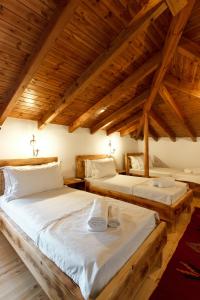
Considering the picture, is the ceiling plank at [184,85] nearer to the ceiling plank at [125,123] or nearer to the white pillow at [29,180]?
the ceiling plank at [125,123]

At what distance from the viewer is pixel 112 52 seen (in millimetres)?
2031

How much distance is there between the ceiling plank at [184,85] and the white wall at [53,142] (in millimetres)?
2221

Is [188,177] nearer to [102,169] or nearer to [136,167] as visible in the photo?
[136,167]

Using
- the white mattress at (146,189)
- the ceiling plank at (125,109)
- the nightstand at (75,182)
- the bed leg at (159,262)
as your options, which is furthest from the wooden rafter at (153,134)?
the bed leg at (159,262)

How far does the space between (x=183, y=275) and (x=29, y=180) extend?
88.5 inches

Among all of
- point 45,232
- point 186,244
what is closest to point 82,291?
point 45,232

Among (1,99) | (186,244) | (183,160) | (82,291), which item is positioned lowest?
(186,244)

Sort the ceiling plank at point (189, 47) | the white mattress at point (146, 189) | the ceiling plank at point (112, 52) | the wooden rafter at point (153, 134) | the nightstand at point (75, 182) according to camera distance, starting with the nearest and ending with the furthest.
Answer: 1. the ceiling plank at point (112, 52)
2. the ceiling plank at point (189, 47)
3. the white mattress at point (146, 189)
4. the nightstand at point (75, 182)
5. the wooden rafter at point (153, 134)

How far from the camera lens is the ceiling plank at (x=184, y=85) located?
9.89 feet

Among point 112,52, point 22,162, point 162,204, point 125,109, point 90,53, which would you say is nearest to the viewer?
point 112,52

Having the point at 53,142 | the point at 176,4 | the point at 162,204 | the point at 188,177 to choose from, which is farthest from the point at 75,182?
the point at 176,4

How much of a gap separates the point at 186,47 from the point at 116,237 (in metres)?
2.50

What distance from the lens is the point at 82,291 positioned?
3.63ft

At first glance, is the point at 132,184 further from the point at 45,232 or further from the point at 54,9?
the point at 54,9
